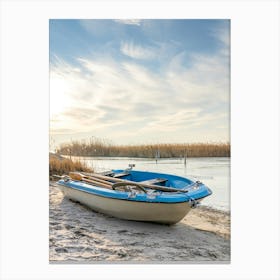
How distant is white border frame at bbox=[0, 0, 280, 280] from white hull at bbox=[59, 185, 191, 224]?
386 millimetres

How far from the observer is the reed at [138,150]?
2990 millimetres

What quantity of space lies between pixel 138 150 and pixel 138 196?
2.74 feet

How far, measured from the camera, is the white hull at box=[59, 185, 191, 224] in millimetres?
2463

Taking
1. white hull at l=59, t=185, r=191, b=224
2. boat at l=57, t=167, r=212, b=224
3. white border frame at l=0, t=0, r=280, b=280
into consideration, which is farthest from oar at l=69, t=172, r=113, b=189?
white border frame at l=0, t=0, r=280, b=280

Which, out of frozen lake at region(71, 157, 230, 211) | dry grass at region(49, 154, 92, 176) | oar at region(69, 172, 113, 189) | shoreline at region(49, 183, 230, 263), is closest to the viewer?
shoreline at region(49, 183, 230, 263)

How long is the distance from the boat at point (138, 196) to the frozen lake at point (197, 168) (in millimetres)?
182

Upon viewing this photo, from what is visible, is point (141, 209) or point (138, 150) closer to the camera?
point (141, 209)

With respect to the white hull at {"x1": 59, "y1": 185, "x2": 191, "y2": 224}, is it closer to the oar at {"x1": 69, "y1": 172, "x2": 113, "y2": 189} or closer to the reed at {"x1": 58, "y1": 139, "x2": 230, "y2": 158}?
the oar at {"x1": 69, "y1": 172, "x2": 113, "y2": 189}

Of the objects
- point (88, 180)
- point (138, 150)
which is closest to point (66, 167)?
point (88, 180)

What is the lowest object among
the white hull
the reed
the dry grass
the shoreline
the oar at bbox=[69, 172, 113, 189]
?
the shoreline

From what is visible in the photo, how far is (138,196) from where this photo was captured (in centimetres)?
251
